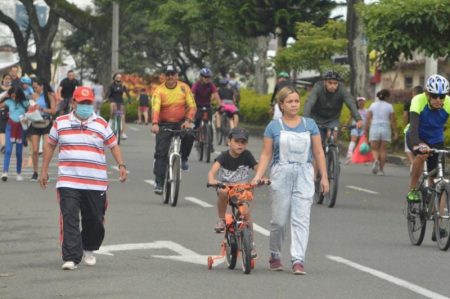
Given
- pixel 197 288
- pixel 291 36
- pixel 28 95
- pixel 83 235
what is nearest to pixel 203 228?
pixel 83 235

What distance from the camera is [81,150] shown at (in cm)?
1167

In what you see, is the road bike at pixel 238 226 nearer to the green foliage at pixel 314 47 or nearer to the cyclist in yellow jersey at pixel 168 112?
the cyclist in yellow jersey at pixel 168 112

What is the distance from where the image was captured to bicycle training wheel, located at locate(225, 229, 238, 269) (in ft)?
37.0

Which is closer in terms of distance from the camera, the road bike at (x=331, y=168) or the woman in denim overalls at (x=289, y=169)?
the woman in denim overalls at (x=289, y=169)

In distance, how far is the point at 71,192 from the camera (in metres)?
11.6

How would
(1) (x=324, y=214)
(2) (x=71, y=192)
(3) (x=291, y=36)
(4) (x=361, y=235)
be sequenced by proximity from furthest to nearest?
(3) (x=291, y=36) → (1) (x=324, y=214) → (4) (x=361, y=235) → (2) (x=71, y=192)

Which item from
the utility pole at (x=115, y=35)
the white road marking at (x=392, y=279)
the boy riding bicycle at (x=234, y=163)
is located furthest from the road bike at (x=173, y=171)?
the utility pole at (x=115, y=35)

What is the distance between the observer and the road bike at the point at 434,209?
13.1 metres

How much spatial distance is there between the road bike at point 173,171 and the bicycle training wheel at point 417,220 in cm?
437

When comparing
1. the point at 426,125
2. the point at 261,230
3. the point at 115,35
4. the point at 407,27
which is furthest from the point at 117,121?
the point at 115,35

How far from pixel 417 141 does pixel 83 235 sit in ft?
11.9

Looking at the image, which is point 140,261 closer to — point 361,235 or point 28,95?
point 361,235

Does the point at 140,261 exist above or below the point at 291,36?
below

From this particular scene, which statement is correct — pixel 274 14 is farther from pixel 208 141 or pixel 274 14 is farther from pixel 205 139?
pixel 208 141
